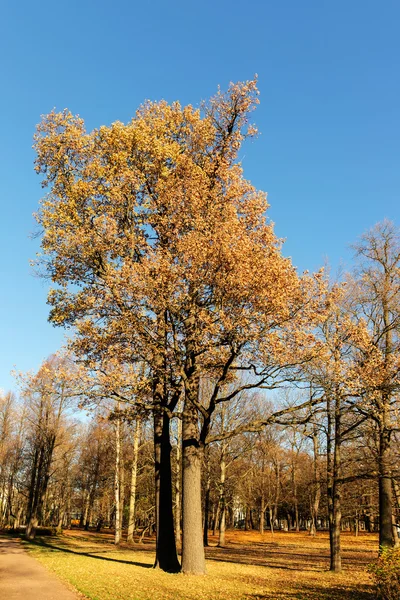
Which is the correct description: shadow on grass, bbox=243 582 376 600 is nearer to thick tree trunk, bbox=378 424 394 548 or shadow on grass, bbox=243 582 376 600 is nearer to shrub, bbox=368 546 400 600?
shrub, bbox=368 546 400 600

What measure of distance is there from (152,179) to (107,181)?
183cm

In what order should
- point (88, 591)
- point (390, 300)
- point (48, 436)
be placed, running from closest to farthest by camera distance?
point (88, 591)
point (390, 300)
point (48, 436)

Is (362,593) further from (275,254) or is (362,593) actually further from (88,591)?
(275,254)

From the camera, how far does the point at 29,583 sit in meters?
12.8

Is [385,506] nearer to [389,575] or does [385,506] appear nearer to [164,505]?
[164,505]

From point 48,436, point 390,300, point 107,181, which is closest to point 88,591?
point 107,181

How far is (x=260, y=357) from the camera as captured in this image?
13562 mm

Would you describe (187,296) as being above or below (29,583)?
above

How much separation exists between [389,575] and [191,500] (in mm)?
8127

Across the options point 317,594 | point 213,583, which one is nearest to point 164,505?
point 213,583

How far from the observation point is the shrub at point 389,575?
777 cm

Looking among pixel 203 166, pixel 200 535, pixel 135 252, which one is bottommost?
pixel 200 535

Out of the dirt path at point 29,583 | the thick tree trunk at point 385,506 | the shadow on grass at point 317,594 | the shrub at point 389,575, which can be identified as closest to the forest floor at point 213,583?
the shadow on grass at point 317,594

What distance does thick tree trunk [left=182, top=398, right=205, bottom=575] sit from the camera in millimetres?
14453
